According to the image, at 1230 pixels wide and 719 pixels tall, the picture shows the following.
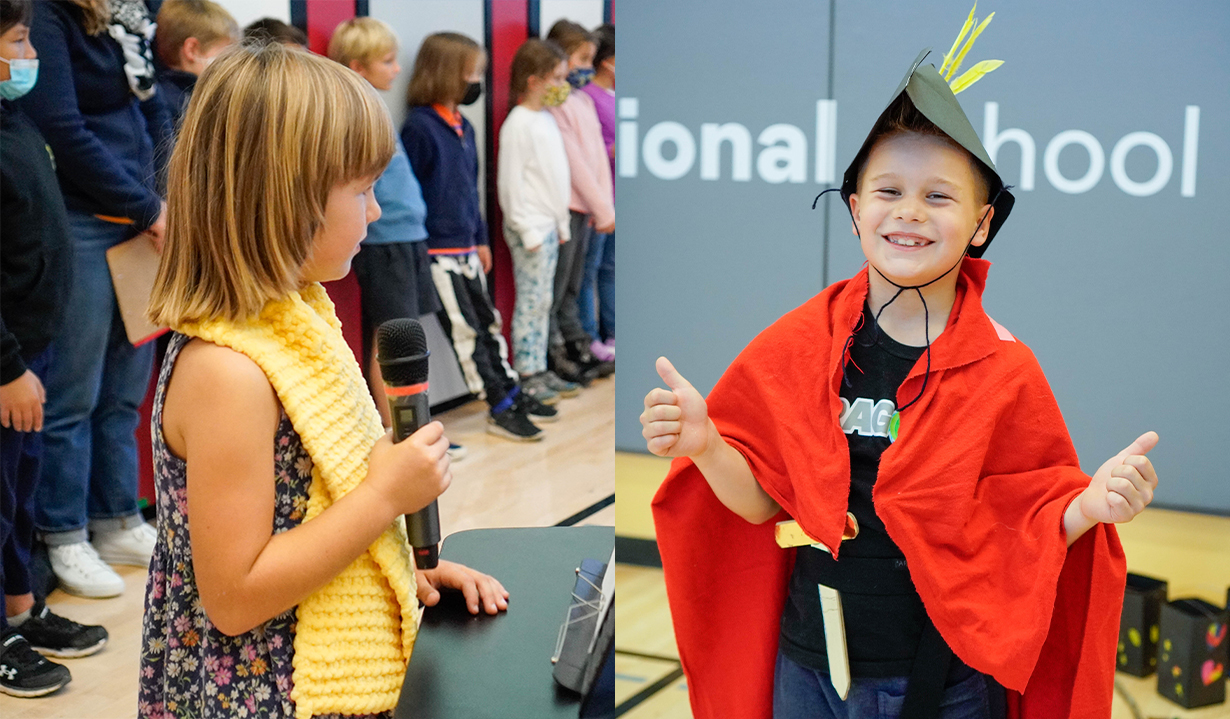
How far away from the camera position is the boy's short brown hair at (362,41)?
6.62 feet

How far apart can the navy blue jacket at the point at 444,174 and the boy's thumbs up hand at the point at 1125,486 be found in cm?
126

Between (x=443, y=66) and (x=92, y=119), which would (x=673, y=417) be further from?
(x=92, y=119)

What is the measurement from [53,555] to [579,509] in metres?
1.57

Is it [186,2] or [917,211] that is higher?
[186,2]

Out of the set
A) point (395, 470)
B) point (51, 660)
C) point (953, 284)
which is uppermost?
point (953, 284)

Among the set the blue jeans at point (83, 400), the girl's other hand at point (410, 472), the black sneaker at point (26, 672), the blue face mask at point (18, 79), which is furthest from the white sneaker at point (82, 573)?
the girl's other hand at point (410, 472)

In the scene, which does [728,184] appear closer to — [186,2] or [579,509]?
[579,509]

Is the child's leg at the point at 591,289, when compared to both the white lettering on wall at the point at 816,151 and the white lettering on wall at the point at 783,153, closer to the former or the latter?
the white lettering on wall at the point at 816,151

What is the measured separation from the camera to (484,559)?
1446mm

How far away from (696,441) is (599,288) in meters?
0.98

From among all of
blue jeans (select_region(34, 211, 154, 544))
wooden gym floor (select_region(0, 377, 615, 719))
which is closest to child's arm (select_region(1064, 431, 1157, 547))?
wooden gym floor (select_region(0, 377, 615, 719))

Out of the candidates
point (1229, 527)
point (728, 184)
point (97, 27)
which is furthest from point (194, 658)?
point (1229, 527)

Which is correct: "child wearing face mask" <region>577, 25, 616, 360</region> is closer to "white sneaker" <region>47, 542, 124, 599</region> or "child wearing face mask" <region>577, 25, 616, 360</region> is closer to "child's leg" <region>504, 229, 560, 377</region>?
"child's leg" <region>504, 229, 560, 377</region>

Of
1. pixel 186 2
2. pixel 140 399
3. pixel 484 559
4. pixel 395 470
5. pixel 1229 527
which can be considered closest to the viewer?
pixel 395 470
